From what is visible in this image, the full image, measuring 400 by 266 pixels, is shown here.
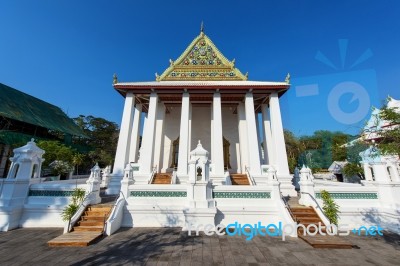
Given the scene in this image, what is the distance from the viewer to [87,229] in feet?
19.2

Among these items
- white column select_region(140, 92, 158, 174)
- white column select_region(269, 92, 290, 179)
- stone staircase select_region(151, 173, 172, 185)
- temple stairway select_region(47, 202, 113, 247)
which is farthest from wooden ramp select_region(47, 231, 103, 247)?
white column select_region(269, 92, 290, 179)

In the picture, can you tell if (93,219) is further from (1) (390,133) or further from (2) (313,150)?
(2) (313,150)

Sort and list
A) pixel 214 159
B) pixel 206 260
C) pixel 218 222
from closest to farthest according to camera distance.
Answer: pixel 206 260 < pixel 218 222 < pixel 214 159

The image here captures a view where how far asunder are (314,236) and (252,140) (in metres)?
5.86

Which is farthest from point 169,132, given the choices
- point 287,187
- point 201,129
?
point 287,187

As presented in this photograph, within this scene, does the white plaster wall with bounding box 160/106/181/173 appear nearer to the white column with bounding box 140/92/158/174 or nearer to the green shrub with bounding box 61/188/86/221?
the white column with bounding box 140/92/158/174

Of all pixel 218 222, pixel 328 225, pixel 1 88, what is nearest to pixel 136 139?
pixel 218 222

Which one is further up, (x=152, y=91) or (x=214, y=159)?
(x=152, y=91)

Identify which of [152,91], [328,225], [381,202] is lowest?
[328,225]

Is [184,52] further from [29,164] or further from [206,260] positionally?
[206,260]

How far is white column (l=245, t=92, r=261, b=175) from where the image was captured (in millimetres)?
10203

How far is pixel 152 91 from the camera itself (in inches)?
458

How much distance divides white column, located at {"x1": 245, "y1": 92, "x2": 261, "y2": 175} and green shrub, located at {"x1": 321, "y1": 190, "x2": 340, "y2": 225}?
371 cm

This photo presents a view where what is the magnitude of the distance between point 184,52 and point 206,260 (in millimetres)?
14009
